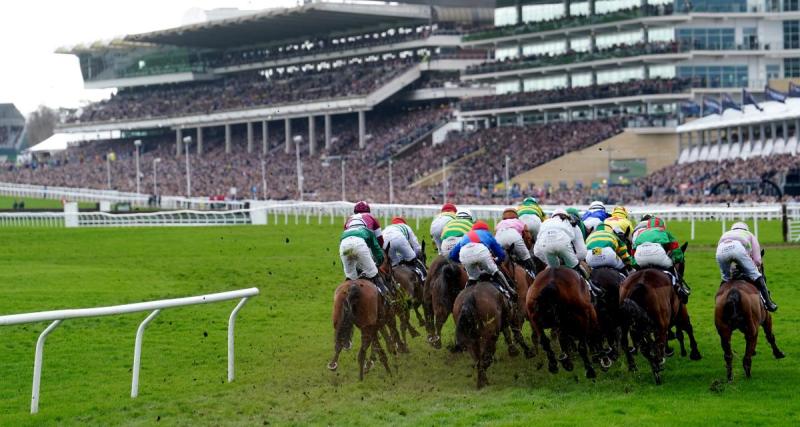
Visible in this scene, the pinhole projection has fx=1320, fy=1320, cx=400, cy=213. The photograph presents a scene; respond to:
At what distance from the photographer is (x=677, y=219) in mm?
35625

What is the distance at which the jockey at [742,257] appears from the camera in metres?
11.5

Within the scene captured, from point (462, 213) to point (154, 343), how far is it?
12.0ft

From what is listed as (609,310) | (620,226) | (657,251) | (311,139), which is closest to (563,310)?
(609,310)

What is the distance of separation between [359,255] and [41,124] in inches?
5340

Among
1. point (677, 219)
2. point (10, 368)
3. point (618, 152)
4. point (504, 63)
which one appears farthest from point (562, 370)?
point (504, 63)

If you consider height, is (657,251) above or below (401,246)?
above

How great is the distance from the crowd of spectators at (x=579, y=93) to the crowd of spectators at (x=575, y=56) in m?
1.28

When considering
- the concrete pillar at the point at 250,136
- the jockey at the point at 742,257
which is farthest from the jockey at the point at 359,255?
the concrete pillar at the point at 250,136

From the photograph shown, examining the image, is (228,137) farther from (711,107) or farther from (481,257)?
(481,257)

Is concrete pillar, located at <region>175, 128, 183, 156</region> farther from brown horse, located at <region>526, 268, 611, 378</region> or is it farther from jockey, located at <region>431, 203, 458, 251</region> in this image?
brown horse, located at <region>526, 268, 611, 378</region>

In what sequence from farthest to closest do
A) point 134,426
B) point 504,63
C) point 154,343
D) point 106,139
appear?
1. point 106,139
2. point 504,63
3. point 154,343
4. point 134,426

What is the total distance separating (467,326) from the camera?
37.3 ft

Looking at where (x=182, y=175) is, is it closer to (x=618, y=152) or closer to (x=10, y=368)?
(x=618, y=152)

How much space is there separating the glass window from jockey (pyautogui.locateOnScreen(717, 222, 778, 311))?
179ft
